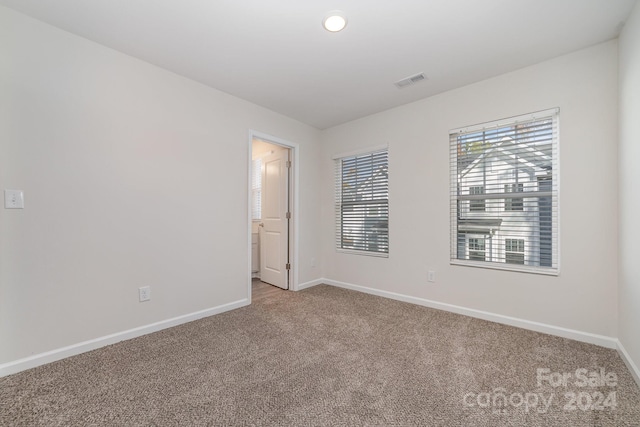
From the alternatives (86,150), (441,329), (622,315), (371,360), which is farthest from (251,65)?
(622,315)

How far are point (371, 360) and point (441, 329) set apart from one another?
3.00ft

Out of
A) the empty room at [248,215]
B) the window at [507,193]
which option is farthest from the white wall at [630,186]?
the window at [507,193]

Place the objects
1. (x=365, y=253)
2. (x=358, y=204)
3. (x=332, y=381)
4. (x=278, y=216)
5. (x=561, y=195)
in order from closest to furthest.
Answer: (x=332, y=381)
(x=561, y=195)
(x=365, y=253)
(x=358, y=204)
(x=278, y=216)

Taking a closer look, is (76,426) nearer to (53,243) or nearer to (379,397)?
(53,243)

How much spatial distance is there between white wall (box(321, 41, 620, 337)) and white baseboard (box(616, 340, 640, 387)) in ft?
0.44

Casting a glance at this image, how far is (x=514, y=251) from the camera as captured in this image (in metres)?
2.56

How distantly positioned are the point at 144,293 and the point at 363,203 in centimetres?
274

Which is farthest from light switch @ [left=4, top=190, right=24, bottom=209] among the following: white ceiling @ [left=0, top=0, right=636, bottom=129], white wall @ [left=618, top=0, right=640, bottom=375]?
white wall @ [left=618, top=0, right=640, bottom=375]

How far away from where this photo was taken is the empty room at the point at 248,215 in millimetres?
1629

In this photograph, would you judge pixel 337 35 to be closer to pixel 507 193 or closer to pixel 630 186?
pixel 507 193

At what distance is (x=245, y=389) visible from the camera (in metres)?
1.61

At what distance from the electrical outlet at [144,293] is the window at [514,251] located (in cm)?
340

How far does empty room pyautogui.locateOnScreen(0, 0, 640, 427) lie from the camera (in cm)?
163

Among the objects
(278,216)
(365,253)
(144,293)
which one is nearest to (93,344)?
(144,293)
